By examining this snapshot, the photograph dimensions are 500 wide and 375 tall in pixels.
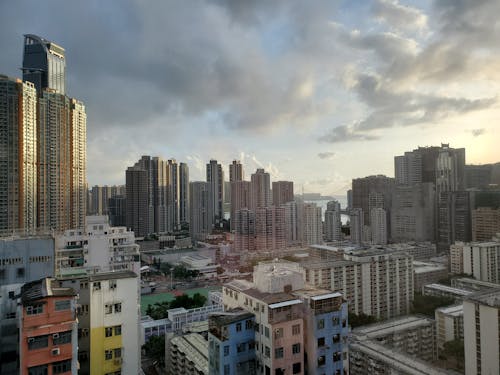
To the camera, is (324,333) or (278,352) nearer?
(278,352)

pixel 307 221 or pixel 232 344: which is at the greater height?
pixel 307 221

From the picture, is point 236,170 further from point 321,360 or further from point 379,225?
point 321,360

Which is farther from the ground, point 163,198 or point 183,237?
point 163,198

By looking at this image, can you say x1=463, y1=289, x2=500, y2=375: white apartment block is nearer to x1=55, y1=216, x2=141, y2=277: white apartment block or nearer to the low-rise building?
the low-rise building

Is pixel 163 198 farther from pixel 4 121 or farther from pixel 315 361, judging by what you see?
pixel 315 361

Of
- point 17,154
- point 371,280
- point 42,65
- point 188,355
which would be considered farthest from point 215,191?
point 188,355

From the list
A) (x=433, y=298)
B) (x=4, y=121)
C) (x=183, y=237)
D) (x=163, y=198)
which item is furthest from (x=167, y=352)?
(x=163, y=198)
